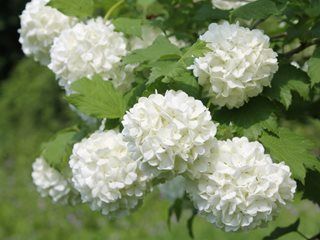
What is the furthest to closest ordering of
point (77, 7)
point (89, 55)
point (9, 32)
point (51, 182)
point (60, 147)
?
point (9, 32)
point (51, 182)
point (60, 147)
point (77, 7)
point (89, 55)

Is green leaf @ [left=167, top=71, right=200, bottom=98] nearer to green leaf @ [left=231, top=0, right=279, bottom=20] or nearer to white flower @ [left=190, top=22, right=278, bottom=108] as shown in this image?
white flower @ [left=190, top=22, right=278, bottom=108]

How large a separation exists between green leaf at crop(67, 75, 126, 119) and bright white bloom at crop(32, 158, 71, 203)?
0.52 m

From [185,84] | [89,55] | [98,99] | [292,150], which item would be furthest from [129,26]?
[292,150]

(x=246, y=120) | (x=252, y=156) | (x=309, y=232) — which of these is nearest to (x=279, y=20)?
(x=246, y=120)

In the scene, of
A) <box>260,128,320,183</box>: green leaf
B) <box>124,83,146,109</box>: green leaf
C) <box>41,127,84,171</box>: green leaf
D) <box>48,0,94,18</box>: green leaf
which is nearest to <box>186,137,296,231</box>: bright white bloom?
<box>260,128,320,183</box>: green leaf

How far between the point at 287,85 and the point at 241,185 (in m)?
0.33

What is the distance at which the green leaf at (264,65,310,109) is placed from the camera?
61.6 inches

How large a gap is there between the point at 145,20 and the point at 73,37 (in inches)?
9.8

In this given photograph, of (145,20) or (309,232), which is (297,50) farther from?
(309,232)

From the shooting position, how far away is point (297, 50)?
189cm

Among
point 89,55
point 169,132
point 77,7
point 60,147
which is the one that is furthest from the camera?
Result: point 60,147

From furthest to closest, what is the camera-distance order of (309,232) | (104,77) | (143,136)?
(309,232) < (104,77) < (143,136)

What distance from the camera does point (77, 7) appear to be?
6.29 feet

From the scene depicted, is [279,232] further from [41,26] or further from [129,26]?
[41,26]
